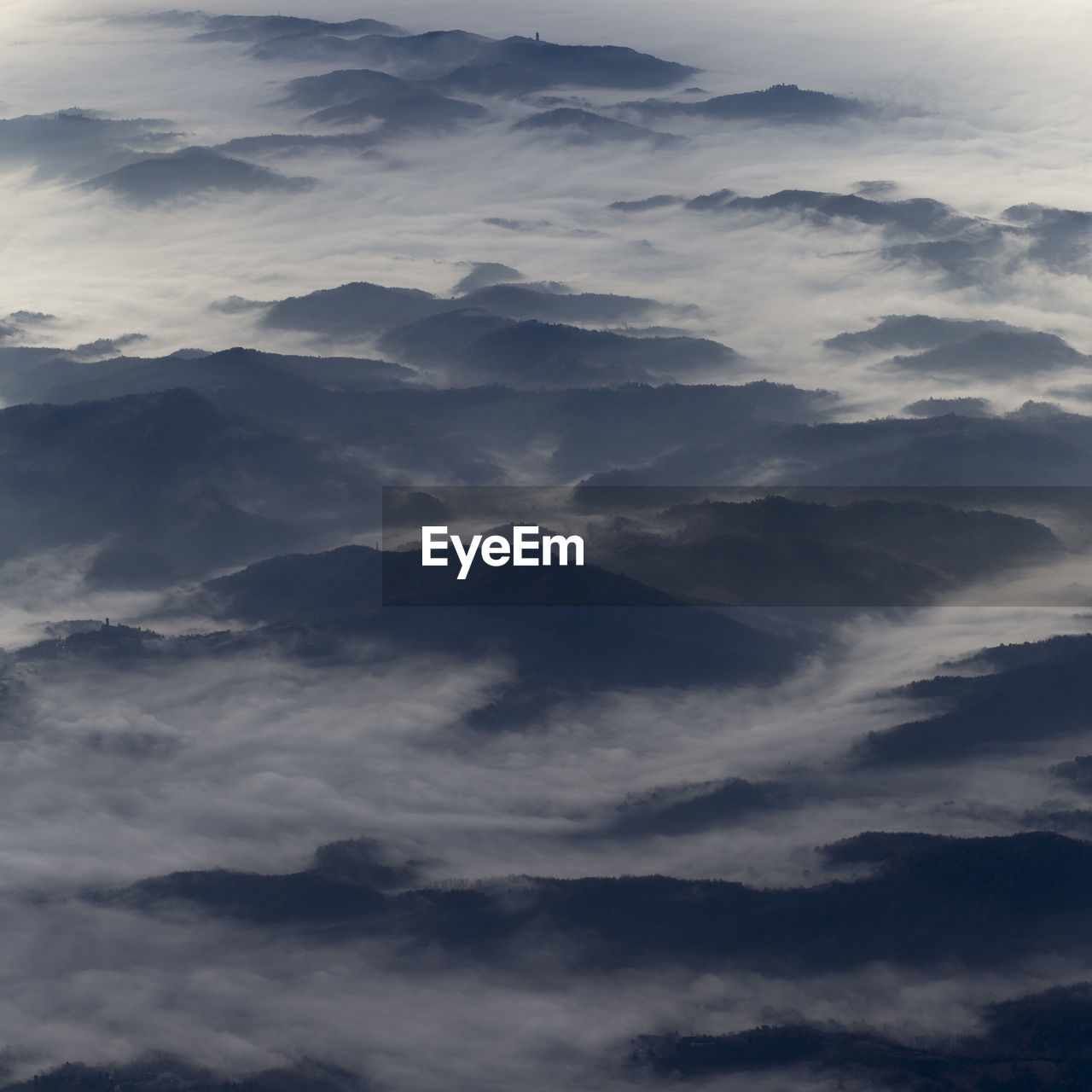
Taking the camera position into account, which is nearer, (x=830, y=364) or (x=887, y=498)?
A: (x=887, y=498)

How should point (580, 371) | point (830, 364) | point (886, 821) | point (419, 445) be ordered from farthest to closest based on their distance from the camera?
point (830, 364), point (580, 371), point (419, 445), point (886, 821)

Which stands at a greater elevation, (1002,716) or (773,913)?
(1002,716)

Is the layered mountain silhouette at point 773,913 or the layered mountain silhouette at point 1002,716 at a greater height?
the layered mountain silhouette at point 1002,716

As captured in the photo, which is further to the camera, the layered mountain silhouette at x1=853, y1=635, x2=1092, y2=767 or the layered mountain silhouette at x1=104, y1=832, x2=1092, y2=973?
the layered mountain silhouette at x1=853, y1=635, x2=1092, y2=767

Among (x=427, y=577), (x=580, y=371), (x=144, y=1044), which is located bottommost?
(x=144, y=1044)

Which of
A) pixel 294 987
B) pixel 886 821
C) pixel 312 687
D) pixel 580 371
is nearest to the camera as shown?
pixel 294 987

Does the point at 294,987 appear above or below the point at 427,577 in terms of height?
below

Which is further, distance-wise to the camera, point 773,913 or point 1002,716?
point 1002,716

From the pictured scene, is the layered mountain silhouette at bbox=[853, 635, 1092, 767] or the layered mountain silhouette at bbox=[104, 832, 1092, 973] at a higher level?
the layered mountain silhouette at bbox=[853, 635, 1092, 767]

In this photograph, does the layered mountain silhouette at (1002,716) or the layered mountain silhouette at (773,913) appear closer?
the layered mountain silhouette at (773,913)

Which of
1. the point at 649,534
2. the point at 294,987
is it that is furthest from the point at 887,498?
the point at 294,987

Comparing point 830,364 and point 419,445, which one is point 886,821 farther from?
point 830,364
